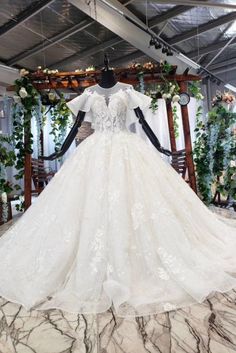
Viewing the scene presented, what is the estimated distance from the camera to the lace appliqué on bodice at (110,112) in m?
2.20

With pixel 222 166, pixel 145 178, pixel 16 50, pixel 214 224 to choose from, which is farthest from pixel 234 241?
pixel 16 50

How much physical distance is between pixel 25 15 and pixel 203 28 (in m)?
2.62

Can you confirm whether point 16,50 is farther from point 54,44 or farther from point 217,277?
point 217,277

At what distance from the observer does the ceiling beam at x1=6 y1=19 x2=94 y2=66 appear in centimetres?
396

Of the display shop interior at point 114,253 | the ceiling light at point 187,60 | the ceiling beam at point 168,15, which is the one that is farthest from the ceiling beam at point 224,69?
the display shop interior at point 114,253

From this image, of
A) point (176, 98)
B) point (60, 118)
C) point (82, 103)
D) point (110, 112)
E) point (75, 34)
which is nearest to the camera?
point (110, 112)

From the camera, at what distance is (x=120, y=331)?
50.4 inches

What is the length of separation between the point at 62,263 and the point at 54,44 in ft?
13.0

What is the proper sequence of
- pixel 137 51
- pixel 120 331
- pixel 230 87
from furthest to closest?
pixel 230 87 < pixel 137 51 < pixel 120 331

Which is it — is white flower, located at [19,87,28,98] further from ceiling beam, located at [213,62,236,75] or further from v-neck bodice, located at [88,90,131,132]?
ceiling beam, located at [213,62,236,75]

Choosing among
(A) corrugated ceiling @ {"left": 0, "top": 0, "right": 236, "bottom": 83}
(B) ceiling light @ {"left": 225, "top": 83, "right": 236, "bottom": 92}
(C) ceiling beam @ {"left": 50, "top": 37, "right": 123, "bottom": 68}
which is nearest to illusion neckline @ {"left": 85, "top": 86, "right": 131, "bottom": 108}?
(A) corrugated ceiling @ {"left": 0, "top": 0, "right": 236, "bottom": 83}

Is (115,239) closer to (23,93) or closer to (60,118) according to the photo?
(23,93)

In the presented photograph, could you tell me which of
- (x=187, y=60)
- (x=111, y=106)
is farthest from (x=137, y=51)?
(x=111, y=106)

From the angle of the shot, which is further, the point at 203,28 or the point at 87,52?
the point at 87,52
